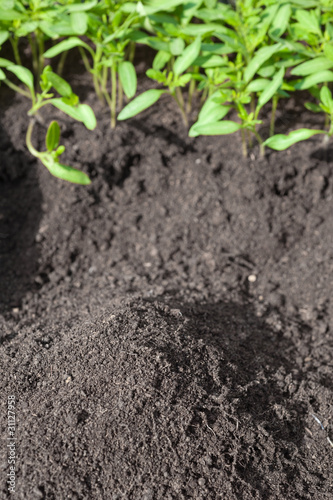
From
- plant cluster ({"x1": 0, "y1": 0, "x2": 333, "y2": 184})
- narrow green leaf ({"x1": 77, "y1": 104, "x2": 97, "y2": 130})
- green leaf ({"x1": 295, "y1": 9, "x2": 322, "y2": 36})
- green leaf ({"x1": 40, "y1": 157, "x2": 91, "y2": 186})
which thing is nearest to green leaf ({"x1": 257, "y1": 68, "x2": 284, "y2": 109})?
plant cluster ({"x1": 0, "y1": 0, "x2": 333, "y2": 184})

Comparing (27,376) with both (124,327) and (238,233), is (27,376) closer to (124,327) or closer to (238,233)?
(124,327)

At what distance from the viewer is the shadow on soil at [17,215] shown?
7.11 ft

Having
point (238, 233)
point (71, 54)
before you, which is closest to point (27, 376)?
point (238, 233)

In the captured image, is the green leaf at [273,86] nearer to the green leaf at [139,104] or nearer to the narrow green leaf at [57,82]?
the green leaf at [139,104]

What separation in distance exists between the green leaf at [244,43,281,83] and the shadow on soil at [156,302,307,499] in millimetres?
933

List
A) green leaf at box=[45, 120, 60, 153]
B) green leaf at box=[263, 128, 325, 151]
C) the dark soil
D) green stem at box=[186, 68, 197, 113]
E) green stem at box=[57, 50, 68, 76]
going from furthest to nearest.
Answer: green stem at box=[57, 50, 68, 76] → green stem at box=[186, 68, 197, 113] → green leaf at box=[263, 128, 325, 151] → green leaf at box=[45, 120, 60, 153] → the dark soil

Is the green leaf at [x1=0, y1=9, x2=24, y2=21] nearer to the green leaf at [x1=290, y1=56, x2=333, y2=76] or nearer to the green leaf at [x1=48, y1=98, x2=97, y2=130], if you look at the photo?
the green leaf at [x1=48, y1=98, x2=97, y2=130]

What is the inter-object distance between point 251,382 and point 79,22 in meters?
1.50

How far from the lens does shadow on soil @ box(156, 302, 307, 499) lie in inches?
57.6

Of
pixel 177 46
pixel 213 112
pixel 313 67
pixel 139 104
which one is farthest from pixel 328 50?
pixel 139 104

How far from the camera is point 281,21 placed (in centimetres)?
200

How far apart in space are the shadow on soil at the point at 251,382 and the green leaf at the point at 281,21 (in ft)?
3.67

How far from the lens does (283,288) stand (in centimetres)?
213

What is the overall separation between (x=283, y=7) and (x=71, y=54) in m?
1.08
